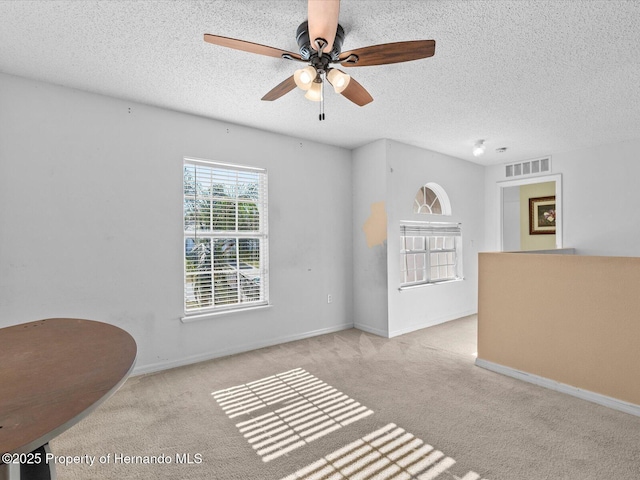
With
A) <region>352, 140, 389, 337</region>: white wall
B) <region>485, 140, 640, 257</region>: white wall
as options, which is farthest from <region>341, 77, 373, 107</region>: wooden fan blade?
<region>485, 140, 640, 257</region>: white wall

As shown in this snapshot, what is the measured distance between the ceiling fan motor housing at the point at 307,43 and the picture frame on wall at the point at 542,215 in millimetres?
5824

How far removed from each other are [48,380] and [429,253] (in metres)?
4.56

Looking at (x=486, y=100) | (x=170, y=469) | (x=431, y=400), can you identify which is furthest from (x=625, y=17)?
(x=170, y=469)

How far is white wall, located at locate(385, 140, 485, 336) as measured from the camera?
416 centimetres

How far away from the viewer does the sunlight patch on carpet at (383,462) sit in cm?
172

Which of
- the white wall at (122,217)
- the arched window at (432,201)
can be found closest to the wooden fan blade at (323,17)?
the white wall at (122,217)

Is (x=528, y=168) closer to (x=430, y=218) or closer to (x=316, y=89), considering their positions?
(x=430, y=218)

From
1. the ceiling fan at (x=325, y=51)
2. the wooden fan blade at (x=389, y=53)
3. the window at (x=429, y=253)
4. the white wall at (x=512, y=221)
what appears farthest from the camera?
the white wall at (x=512, y=221)

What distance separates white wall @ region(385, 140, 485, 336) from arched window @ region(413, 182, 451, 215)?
0.08m

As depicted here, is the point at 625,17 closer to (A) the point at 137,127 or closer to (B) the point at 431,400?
(B) the point at 431,400

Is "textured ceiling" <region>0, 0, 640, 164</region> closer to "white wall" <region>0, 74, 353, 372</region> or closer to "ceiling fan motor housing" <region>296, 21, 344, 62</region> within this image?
"ceiling fan motor housing" <region>296, 21, 344, 62</region>

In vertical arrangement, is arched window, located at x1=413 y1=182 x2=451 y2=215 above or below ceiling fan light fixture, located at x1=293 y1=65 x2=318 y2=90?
below

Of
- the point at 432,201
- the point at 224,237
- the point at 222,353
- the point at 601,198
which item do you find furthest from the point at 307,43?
the point at 601,198

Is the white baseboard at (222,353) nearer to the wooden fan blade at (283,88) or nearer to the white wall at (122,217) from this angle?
the white wall at (122,217)
